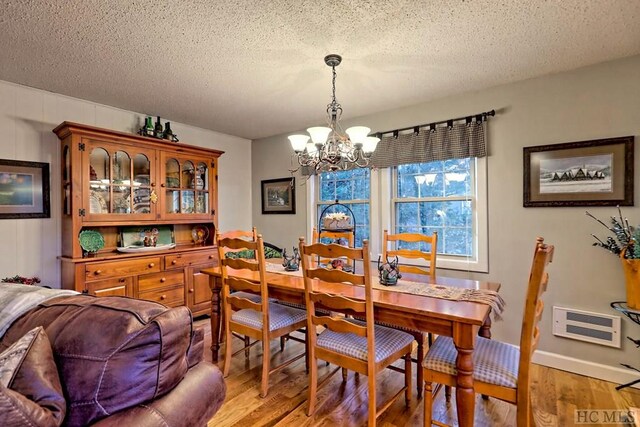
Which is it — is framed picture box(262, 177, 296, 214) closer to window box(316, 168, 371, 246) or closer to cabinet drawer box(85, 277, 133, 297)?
window box(316, 168, 371, 246)

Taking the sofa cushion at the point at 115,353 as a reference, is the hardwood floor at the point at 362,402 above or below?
below

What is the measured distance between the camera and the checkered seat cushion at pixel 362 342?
180 centimetres

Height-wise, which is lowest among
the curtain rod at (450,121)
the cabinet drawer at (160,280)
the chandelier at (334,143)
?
the cabinet drawer at (160,280)

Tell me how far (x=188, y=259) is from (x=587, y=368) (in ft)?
12.4

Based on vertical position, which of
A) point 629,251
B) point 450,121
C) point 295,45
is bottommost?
point 629,251

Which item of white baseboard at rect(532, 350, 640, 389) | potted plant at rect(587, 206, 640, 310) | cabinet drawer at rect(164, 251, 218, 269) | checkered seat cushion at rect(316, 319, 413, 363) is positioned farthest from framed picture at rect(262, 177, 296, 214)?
potted plant at rect(587, 206, 640, 310)

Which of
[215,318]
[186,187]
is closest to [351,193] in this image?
[186,187]

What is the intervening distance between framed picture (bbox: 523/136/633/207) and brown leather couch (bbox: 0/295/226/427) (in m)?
2.84

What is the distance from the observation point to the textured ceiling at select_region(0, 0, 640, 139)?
1.79 meters

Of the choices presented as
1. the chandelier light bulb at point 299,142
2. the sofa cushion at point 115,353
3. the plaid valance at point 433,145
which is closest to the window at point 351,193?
the plaid valance at point 433,145

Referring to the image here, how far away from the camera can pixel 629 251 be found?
216 centimetres

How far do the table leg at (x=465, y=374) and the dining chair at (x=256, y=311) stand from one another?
1161 mm

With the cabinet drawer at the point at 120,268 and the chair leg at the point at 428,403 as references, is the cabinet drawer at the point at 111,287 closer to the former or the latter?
the cabinet drawer at the point at 120,268

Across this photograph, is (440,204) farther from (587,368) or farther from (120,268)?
(120,268)
